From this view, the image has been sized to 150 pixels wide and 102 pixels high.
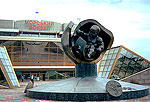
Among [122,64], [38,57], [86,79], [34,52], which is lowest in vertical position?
[38,57]

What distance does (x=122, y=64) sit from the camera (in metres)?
25.8

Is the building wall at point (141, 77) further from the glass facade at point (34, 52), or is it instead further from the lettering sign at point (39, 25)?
the lettering sign at point (39, 25)

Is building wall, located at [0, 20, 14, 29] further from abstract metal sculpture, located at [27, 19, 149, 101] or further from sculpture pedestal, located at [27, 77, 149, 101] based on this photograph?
sculpture pedestal, located at [27, 77, 149, 101]

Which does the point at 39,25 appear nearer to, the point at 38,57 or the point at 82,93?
the point at 38,57

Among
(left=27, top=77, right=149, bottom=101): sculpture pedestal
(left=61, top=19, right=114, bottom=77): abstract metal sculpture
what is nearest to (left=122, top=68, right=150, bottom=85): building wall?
(left=61, top=19, right=114, bottom=77): abstract metal sculpture

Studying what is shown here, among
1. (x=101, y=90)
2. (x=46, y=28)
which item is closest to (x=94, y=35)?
(x=101, y=90)

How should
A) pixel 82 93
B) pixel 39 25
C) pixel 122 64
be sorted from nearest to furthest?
1. pixel 82 93
2. pixel 122 64
3. pixel 39 25

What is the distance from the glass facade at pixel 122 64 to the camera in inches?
988

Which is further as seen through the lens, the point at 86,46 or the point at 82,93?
the point at 86,46

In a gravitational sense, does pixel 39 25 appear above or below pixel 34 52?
above

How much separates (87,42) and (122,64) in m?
13.6

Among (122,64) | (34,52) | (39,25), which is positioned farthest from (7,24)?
(122,64)

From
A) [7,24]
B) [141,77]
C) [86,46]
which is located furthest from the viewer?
[7,24]

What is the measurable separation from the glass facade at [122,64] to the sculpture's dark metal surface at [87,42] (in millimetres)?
12273
